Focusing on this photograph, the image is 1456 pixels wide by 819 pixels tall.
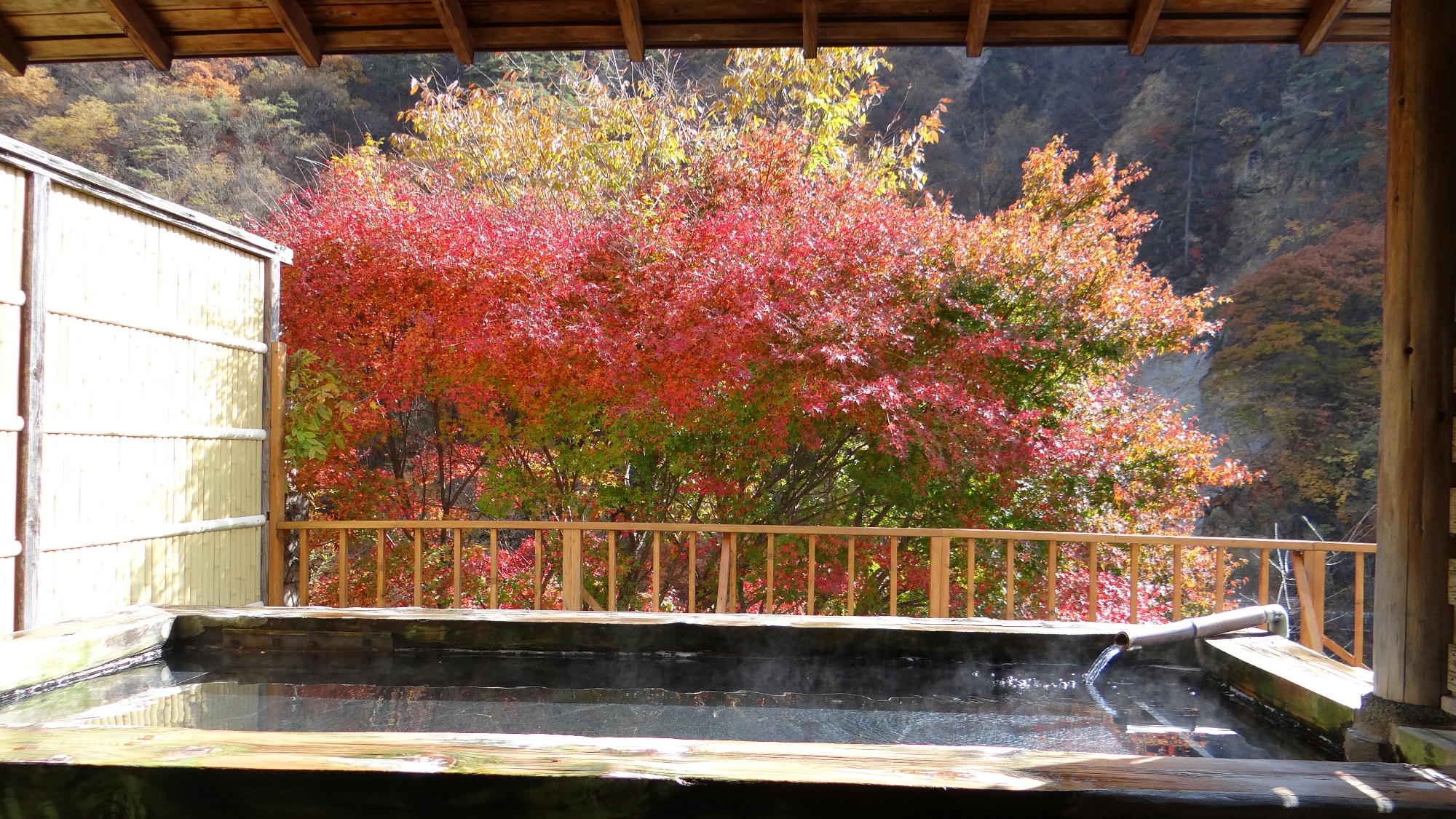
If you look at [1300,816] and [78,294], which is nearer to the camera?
[1300,816]

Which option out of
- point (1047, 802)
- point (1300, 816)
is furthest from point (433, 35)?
point (1300, 816)

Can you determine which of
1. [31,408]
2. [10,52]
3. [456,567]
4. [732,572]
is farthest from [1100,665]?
[31,408]

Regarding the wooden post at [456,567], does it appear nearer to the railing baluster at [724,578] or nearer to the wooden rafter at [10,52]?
the railing baluster at [724,578]

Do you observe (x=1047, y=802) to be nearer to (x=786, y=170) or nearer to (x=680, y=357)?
(x=680, y=357)

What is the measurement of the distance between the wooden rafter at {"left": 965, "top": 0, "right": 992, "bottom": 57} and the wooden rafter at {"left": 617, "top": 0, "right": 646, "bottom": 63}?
0.89m

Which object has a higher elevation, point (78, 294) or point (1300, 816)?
point (78, 294)

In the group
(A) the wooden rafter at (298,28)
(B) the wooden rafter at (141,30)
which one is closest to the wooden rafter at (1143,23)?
(A) the wooden rafter at (298,28)

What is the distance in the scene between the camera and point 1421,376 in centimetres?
188

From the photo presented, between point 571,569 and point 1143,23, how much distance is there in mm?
3405

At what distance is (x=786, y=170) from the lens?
6910mm

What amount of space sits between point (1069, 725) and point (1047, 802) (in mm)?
959

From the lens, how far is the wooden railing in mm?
4352

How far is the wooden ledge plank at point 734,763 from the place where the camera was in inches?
54.3

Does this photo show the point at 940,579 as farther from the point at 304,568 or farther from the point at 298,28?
the point at 304,568
